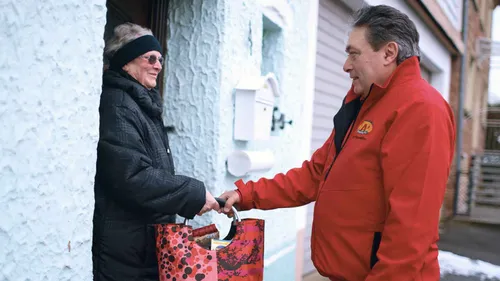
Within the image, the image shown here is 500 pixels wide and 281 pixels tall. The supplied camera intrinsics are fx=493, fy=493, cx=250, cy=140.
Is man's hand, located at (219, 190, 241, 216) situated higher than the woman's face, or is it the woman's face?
the woman's face

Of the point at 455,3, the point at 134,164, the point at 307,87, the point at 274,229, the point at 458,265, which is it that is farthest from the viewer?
the point at 455,3

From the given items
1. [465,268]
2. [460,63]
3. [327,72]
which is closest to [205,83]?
[327,72]

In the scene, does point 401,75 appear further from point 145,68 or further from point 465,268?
point 465,268

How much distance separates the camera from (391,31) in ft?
6.12

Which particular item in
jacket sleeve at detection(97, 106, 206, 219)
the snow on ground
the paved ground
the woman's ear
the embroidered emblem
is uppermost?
the woman's ear

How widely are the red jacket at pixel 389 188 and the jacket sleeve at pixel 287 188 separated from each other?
1.09 feet

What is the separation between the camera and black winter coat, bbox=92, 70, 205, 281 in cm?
192

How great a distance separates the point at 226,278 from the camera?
182cm

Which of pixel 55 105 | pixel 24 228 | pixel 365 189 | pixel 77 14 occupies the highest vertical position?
pixel 77 14

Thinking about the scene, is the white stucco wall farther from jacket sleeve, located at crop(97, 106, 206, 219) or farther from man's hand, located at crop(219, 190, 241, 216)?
jacket sleeve, located at crop(97, 106, 206, 219)

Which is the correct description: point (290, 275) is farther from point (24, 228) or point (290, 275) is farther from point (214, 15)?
point (24, 228)

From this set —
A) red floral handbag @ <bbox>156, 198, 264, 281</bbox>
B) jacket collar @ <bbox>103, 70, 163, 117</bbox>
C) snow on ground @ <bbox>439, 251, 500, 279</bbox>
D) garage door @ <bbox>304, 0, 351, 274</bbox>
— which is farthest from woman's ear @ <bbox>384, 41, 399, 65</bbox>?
snow on ground @ <bbox>439, 251, 500, 279</bbox>

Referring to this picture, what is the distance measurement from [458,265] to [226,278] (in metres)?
4.77

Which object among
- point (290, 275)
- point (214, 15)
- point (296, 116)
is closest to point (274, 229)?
point (290, 275)
